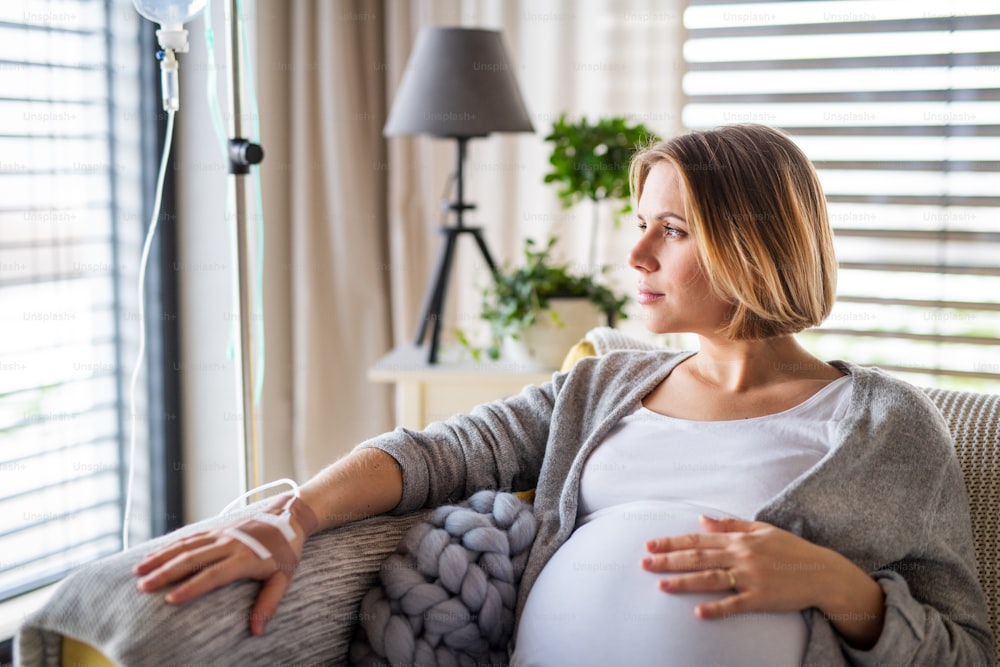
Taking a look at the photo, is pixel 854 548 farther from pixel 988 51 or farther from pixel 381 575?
pixel 988 51

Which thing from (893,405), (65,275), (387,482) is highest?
(65,275)

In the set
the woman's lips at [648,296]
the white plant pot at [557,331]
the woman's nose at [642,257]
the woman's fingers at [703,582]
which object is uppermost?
the woman's nose at [642,257]

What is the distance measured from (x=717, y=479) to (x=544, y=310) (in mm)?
1009

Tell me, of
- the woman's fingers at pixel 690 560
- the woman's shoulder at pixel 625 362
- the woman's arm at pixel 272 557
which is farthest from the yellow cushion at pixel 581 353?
the woman's fingers at pixel 690 560

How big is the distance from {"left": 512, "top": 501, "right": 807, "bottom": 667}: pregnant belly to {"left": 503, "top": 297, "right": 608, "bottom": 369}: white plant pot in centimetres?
96

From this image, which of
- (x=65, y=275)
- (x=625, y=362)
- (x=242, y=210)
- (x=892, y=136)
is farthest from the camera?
(x=892, y=136)

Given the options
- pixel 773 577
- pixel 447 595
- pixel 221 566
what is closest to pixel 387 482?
pixel 447 595

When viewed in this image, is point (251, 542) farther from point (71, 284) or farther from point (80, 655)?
point (71, 284)

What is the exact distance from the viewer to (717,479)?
1.27m

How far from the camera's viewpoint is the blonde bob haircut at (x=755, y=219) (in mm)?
1292

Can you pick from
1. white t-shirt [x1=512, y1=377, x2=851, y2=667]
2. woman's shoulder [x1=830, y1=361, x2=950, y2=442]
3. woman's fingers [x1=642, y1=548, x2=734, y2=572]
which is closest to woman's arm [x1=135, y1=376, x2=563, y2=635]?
white t-shirt [x1=512, y1=377, x2=851, y2=667]

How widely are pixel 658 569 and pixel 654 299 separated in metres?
0.39

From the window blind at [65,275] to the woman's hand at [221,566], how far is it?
1165 mm

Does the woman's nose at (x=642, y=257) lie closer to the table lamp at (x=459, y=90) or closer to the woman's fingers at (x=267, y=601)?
the woman's fingers at (x=267, y=601)
